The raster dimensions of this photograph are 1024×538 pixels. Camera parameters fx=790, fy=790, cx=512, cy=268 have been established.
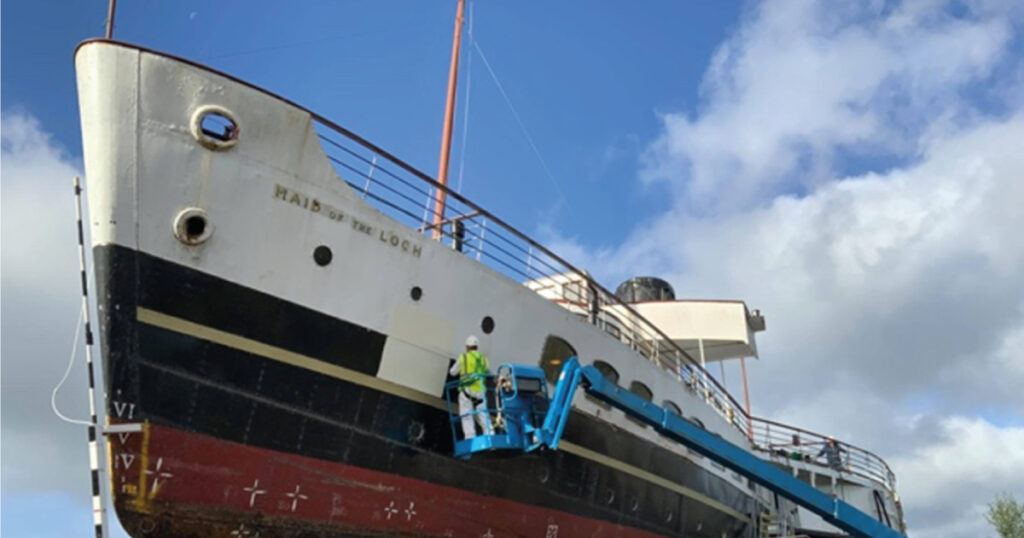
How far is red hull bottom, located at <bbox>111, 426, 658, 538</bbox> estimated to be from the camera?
6.53 metres

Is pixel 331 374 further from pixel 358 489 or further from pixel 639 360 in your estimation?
pixel 639 360

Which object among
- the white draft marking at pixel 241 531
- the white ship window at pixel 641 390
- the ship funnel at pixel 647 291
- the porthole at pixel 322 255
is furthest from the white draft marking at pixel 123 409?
the ship funnel at pixel 647 291

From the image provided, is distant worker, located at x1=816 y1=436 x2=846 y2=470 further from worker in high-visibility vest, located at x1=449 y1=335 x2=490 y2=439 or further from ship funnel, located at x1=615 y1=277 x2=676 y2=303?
worker in high-visibility vest, located at x1=449 y1=335 x2=490 y2=439

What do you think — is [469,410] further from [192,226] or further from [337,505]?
[192,226]

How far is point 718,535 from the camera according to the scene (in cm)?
1407

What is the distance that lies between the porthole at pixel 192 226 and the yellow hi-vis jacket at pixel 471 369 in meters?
2.83

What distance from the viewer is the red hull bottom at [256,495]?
6.53m

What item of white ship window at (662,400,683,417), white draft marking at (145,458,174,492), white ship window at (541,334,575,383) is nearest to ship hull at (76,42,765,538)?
white draft marking at (145,458,174,492)

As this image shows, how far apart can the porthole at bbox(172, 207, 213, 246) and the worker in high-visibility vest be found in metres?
2.84

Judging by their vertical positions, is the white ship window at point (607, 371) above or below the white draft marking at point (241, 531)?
above

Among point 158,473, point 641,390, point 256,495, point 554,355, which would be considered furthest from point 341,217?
point 641,390

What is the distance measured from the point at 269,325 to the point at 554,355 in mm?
3879

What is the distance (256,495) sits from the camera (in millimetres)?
6965

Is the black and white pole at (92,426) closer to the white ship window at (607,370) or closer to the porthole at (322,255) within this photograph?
the porthole at (322,255)
